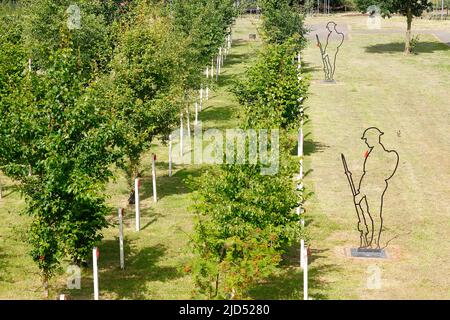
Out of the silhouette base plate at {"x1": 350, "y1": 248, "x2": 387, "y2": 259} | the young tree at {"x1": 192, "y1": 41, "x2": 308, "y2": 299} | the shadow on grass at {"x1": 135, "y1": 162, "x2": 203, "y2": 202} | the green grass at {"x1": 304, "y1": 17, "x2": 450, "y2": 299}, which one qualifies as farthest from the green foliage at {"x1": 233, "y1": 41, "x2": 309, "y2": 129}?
the young tree at {"x1": 192, "y1": 41, "x2": 308, "y2": 299}

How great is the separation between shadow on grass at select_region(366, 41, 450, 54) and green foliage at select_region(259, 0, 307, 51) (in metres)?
19.8

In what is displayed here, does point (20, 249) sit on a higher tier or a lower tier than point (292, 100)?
lower

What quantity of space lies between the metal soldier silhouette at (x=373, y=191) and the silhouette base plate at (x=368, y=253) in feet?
0.79

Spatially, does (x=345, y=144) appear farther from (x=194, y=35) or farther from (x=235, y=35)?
(x=235, y=35)

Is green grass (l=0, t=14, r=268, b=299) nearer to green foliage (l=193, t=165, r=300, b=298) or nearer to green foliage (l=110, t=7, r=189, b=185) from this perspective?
green foliage (l=193, t=165, r=300, b=298)

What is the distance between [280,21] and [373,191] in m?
28.6

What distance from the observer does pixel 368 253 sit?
1165 inches

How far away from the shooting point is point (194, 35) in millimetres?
53250

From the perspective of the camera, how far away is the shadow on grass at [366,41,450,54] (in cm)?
8131

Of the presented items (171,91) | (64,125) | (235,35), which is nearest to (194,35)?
(171,91)

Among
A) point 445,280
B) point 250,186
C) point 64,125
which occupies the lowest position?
point 445,280

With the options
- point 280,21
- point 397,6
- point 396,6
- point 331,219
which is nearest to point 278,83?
point 331,219

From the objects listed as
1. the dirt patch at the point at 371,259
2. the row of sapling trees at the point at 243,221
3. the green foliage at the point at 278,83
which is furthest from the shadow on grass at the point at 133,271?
the green foliage at the point at 278,83

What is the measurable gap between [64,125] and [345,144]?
82.2 feet
